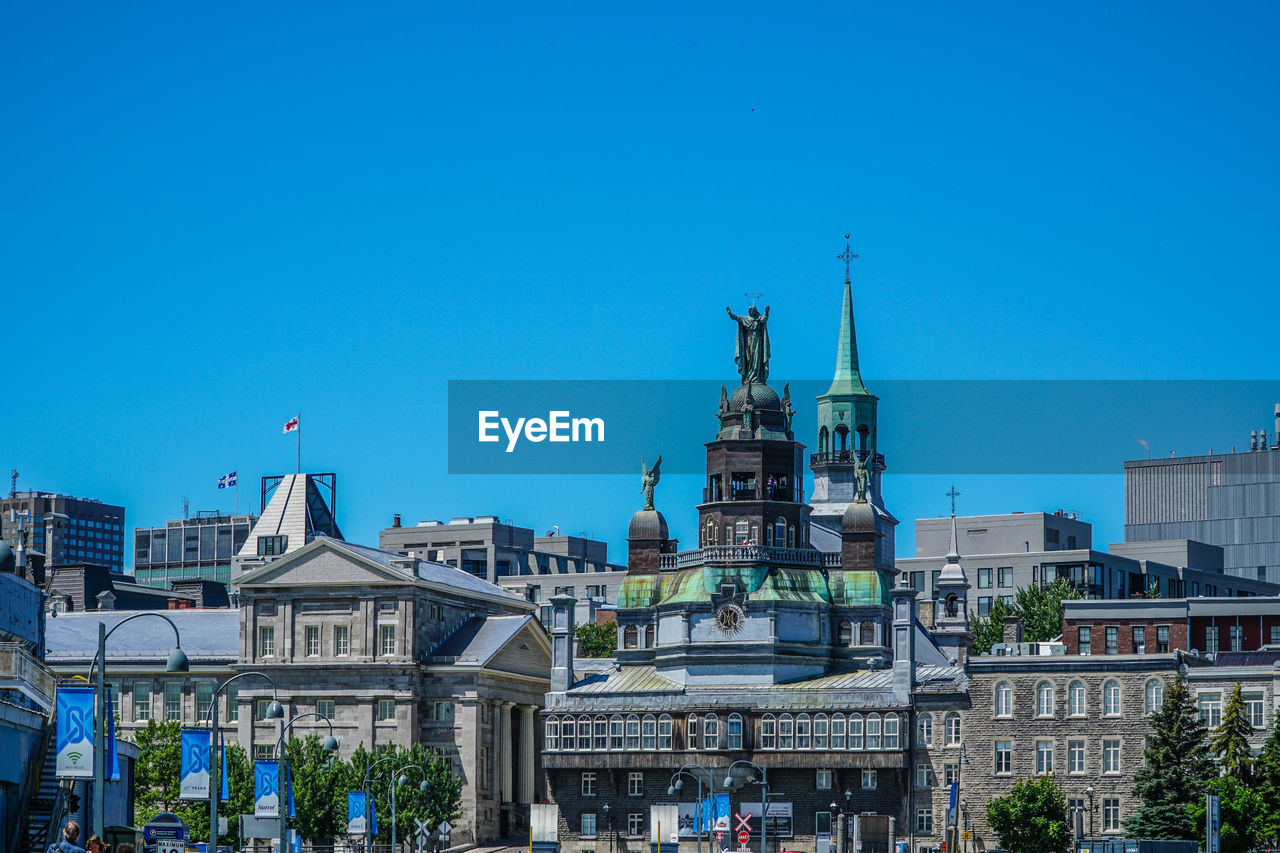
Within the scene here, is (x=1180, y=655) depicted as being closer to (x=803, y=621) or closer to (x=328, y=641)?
(x=803, y=621)

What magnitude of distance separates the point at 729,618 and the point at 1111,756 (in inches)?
971

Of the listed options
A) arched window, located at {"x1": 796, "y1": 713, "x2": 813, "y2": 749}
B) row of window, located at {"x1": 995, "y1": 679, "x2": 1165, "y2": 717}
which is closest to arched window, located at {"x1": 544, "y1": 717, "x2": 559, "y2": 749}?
arched window, located at {"x1": 796, "y1": 713, "x2": 813, "y2": 749}

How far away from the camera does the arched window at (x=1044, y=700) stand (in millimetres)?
127125

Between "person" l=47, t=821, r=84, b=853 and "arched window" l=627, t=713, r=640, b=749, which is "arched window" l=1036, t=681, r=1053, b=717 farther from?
"person" l=47, t=821, r=84, b=853

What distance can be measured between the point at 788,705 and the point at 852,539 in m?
13.2

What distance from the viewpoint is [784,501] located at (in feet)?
471

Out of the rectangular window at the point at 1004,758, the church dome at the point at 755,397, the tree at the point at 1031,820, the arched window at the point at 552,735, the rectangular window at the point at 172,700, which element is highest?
the church dome at the point at 755,397

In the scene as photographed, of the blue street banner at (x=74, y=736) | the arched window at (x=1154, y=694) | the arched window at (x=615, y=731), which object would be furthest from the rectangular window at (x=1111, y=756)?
the blue street banner at (x=74, y=736)

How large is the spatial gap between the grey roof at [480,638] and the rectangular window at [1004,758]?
34257 millimetres

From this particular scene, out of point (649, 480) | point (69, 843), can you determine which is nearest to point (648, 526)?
point (649, 480)

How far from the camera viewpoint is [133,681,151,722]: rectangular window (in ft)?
489

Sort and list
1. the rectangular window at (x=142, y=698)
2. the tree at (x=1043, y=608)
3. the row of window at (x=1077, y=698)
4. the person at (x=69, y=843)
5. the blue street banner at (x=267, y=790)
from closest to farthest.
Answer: the person at (x=69, y=843) < the blue street banner at (x=267, y=790) < the row of window at (x=1077, y=698) < the rectangular window at (x=142, y=698) < the tree at (x=1043, y=608)

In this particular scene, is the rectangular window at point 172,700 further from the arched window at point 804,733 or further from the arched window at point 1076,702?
the arched window at point 1076,702

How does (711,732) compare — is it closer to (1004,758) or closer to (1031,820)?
(1004,758)
